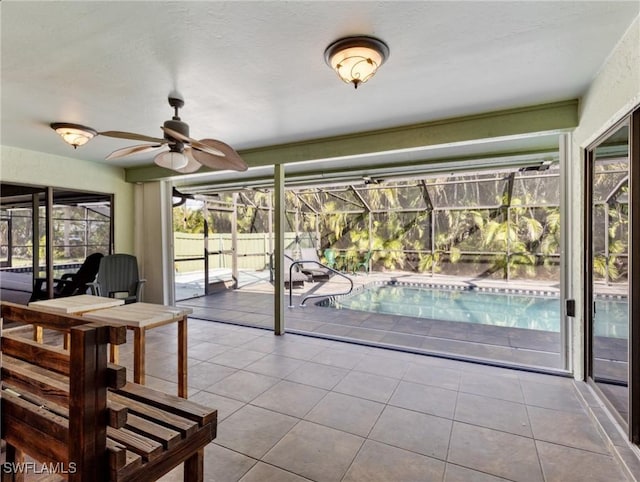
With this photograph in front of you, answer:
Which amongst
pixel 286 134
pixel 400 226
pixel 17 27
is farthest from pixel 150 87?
pixel 400 226

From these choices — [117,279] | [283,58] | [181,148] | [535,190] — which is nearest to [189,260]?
[117,279]

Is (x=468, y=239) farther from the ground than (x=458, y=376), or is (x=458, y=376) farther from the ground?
(x=468, y=239)

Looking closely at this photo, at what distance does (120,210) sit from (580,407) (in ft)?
20.8

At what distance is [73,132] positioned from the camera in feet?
11.1

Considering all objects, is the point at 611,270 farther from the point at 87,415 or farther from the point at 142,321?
the point at 142,321

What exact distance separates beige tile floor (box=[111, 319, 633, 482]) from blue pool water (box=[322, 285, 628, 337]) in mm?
2577

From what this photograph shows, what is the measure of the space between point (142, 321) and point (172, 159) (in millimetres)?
1383

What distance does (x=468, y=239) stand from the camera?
8719 mm

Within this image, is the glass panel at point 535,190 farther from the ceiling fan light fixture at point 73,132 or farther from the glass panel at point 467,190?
the ceiling fan light fixture at point 73,132

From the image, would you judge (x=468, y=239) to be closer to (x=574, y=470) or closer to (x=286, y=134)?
(x=286, y=134)

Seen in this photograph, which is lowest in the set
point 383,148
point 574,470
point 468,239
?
point 574,470

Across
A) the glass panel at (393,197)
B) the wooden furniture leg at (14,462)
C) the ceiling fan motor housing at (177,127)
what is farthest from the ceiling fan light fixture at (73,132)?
the glass panel at (393,197)

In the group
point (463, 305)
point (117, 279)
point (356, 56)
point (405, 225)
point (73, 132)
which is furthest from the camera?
point (405, 225)

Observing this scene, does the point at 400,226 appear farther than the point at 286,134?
Yes
